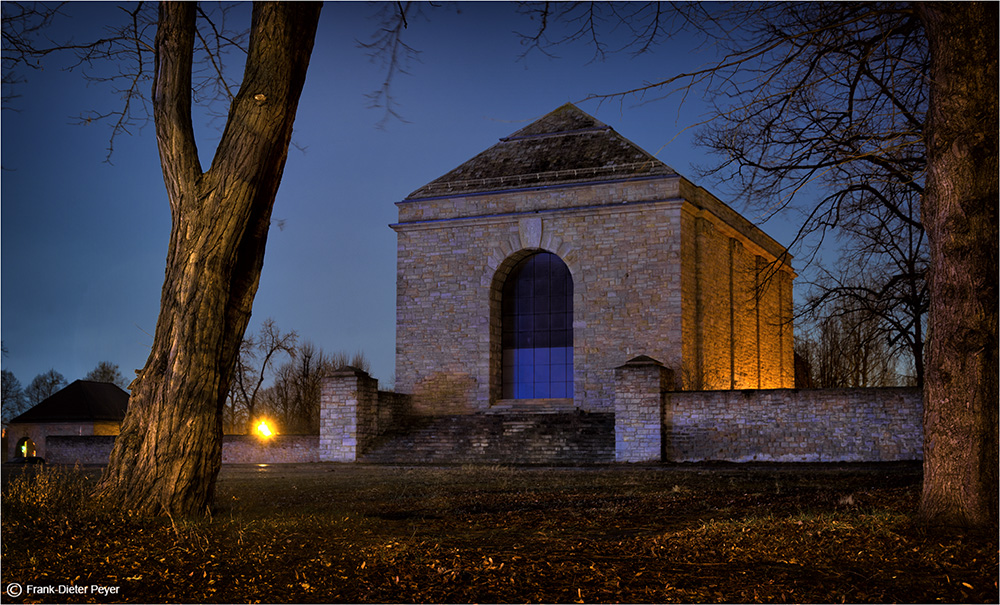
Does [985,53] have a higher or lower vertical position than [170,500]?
higher

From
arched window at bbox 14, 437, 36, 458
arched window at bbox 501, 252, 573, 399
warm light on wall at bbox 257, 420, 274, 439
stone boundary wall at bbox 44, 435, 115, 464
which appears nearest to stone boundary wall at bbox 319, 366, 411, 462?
warm light on wall at bbox 257, 420, 274, 439

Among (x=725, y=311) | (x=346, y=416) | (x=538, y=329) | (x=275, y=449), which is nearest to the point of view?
(x=346, y=416)

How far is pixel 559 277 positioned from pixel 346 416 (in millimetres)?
8310

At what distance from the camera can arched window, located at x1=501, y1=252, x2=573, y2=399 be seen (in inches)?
1113

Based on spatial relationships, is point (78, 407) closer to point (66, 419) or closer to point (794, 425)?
point (66, 419)

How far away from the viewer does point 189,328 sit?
738cm

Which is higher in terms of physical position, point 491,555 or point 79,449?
point 491,555

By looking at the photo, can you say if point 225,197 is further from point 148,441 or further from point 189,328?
point 148,441

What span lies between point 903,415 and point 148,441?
17141mm

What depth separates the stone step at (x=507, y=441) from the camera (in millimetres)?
22719

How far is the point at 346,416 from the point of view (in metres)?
24.5

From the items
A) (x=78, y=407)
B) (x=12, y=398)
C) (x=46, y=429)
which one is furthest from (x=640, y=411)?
(x=12, y=398)

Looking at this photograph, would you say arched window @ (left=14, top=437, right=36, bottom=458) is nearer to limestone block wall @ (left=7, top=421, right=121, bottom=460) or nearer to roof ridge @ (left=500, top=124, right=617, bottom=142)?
limestone block wall @ (left=7, top=421, right=121, bottom=460)

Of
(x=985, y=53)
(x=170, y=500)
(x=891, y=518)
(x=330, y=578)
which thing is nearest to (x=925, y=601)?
(x=891, y=518)
